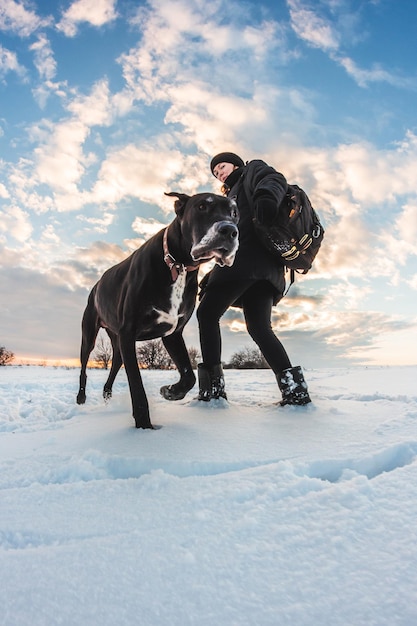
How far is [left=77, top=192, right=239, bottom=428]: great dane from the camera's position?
2.81 m

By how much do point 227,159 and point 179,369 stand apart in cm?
213

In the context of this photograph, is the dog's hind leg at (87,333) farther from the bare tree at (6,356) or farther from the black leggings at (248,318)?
the bare tree at (6,356)

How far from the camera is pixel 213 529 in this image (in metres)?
1.15

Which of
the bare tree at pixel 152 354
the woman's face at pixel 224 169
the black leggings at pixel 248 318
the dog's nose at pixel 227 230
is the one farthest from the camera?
the bare tree at pixel 152 354

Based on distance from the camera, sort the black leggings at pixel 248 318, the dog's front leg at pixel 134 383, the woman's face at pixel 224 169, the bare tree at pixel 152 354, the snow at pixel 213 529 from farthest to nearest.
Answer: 1. the bare tree at pixel 152 354
2. the woman's face at pixel 224 169
3. the black leggings at pixel 248 318
4. the dog's front leg at pixel 134 383
5. the snow at pixel 213 529

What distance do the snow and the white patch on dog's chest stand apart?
1.10 metres

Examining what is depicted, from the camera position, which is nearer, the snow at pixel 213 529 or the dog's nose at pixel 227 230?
the snow at pixel 213 529

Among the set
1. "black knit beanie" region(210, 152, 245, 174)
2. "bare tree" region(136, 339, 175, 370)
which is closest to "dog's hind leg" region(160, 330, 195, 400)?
"black knit beanie" region(210, 152, 245, 174)

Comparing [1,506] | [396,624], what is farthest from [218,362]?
[396,624]

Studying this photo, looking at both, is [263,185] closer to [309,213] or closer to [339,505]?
[309,213]

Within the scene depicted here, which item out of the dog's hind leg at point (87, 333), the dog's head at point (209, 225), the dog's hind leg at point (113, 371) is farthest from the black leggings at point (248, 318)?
the dog's hind leg at point (87, 333)

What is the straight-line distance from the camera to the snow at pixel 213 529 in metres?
0.83

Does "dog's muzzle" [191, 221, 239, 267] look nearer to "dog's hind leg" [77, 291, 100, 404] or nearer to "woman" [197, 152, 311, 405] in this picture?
"woman" [197, 152, 311, 405]

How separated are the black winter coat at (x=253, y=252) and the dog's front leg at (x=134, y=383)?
2.87ft
